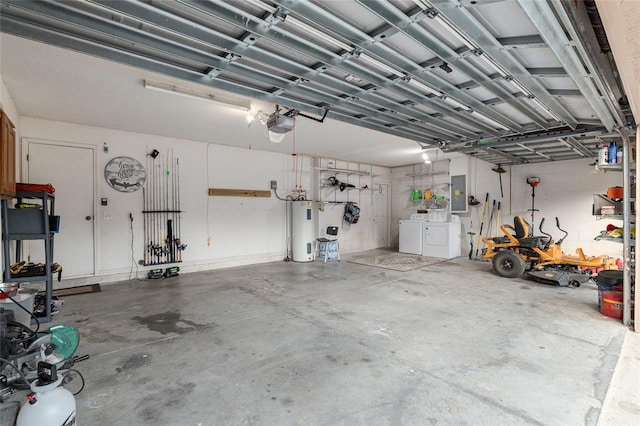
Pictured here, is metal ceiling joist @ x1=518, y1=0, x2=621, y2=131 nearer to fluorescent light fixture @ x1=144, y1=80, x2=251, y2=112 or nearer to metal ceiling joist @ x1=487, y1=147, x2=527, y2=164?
metal ceiling joist @ x1=487, y1=147, x2=527, y2=164

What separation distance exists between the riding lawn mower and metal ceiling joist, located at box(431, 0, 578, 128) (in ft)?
10.3

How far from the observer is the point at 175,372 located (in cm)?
235

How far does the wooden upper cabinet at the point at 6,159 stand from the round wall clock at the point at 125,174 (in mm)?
1870

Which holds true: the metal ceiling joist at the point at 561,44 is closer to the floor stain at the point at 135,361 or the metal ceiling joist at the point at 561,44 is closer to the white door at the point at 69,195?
the floor stain at the point at 135,361

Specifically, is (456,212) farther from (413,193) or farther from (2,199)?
(2,199)

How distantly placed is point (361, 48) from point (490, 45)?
35.9 inches

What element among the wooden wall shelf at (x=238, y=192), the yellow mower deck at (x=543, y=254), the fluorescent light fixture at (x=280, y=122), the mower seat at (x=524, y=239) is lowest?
the yellow mower deck at (x=543, y=254)

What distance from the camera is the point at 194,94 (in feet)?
11.4

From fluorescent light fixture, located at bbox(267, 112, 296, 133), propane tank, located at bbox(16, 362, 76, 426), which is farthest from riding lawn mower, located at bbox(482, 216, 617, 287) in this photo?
propane tank, located at bbox(16, 362, 76, 426)

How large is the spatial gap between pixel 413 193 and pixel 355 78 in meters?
6.83

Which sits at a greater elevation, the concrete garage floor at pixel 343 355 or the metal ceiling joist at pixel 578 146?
the metal ceiling joist at pixel 578 146

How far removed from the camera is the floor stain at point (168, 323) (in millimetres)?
3156

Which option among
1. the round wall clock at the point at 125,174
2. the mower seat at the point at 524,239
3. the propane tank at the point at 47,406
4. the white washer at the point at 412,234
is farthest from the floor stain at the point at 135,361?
the white washer at the point at 412,234

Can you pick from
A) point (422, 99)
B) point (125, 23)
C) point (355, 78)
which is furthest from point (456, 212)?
point (125, 23)
